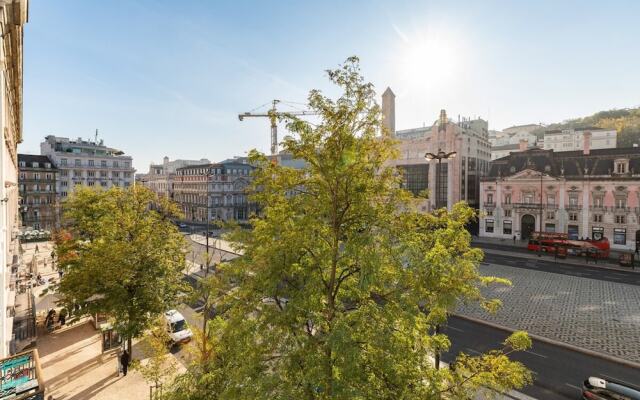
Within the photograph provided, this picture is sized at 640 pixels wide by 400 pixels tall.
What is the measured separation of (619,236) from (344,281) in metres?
53.3

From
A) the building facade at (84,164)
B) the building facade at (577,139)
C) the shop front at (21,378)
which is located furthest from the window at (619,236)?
the building facade at (84,164)

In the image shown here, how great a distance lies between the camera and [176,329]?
21.1 m

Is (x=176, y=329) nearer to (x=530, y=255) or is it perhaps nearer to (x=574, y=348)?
(x=574, y=348)

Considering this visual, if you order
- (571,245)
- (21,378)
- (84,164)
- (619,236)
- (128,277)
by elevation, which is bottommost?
(571,245)

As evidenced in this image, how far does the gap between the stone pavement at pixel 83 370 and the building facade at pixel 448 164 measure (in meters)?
47.5

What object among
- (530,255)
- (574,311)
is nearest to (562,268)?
(530,255)

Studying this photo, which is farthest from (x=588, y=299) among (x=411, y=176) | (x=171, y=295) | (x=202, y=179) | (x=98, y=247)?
Result: (x=202, y=179)

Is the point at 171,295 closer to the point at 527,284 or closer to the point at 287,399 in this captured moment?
the point at 287,399

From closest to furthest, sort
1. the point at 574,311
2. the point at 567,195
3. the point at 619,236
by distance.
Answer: the point at 574,311
the point at 619,236
the point at 567,195

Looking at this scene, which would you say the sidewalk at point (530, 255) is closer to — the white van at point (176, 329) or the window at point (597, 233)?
the window at point (597, 233)

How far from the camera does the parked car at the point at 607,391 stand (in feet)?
43.1

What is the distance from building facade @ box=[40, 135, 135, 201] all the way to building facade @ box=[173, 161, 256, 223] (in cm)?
1473

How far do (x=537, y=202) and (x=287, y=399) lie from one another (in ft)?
182

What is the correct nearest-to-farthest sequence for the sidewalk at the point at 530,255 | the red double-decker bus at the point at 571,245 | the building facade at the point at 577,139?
the sidewalk at the point at 530,255 < the red double-decker bus at the point at 571,245 < the building facade at the point at 577,139
